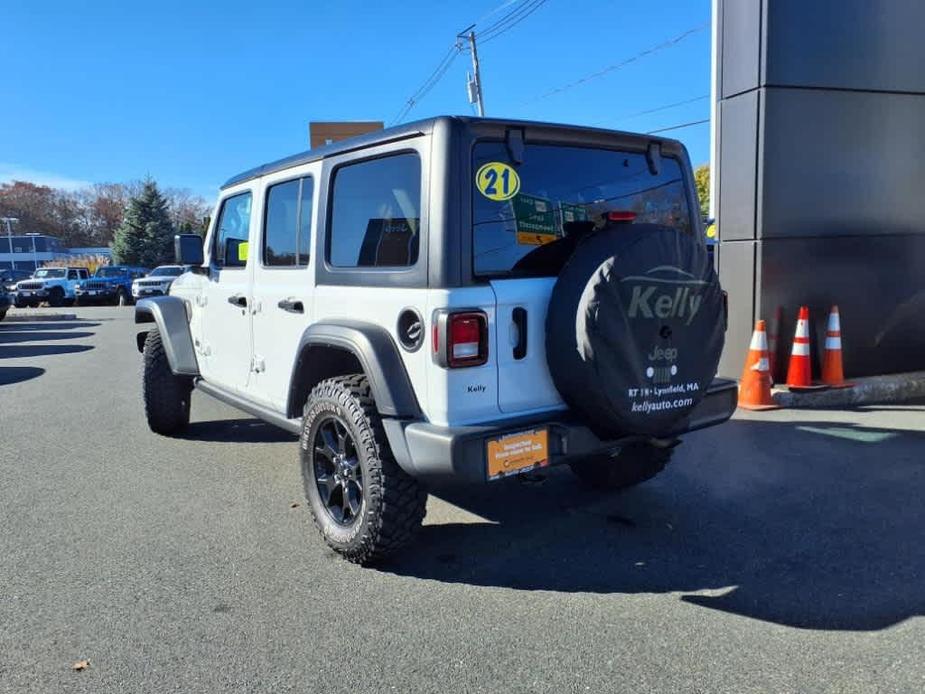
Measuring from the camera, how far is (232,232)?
4.95 m

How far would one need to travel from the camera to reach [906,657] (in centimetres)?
261

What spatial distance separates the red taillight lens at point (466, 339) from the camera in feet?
9.59

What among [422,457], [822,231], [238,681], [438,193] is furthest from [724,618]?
[822,231]

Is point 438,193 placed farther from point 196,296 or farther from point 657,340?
point 196,296

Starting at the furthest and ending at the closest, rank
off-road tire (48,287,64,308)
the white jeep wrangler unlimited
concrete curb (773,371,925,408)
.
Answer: off-road tire (48,287,64,308) → concrete curb (773,371,925,408) → the white jeep wrangler unlimited

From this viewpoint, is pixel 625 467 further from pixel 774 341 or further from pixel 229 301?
pixel 774 341

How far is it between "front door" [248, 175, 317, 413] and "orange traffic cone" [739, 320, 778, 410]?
4.50 metres

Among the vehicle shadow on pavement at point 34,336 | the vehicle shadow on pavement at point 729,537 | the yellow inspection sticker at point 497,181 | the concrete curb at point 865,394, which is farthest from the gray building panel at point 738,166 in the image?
the vehicle shadow on pavement at point 34,336

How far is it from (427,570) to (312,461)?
0.86 metres

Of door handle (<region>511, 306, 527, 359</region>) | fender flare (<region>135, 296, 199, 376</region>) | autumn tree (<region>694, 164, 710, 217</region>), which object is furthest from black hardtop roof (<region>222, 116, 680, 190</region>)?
autumn tree (<region>694, 164, 710, 217</region>)

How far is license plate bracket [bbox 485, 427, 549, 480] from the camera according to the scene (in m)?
2.94

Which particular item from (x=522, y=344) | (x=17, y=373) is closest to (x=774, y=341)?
(x=522, y=344)

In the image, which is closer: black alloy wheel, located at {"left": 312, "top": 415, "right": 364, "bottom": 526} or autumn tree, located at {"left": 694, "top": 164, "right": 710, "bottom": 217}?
black alloy wheel, located at {"left": 312, "top": 415, "right": 364, "bottom": 526}

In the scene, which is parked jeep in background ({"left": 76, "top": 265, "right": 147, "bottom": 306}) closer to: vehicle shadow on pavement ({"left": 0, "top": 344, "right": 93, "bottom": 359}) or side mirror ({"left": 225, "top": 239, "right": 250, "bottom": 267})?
vehicle shadow on pavement ({"left": 0, "top": 344, "right": 93, "bottom": 359})
